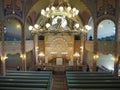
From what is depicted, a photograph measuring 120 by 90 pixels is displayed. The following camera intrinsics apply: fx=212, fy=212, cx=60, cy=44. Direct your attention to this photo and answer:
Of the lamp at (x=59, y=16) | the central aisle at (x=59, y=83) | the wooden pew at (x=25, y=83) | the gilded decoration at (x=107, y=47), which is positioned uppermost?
the lamp at (x=59, y=16)

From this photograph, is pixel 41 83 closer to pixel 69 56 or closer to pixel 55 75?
pixel 55 75

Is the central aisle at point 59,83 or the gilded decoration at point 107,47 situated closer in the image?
the central aisle at point 59,83

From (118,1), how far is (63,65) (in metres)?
13.6

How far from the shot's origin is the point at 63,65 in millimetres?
31719

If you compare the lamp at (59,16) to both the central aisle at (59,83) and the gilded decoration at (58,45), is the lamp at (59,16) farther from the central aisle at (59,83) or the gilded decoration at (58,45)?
the gilded decoration at (58,45)

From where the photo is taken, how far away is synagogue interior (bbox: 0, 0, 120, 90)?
18219 mm

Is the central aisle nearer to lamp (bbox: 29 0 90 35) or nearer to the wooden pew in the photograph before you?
the wooden pew

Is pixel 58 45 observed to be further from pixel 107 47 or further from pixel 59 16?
pixel 59 16

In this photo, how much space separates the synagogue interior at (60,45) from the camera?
18219 mm

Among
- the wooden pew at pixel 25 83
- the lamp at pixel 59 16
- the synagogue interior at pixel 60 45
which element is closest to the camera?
the wooden pew at pixel 25 83

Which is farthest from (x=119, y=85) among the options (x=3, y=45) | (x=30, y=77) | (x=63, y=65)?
(x=63, y=65)

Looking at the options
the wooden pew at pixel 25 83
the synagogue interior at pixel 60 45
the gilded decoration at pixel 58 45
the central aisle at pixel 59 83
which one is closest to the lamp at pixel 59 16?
the synagogue interior at pixel 60 45

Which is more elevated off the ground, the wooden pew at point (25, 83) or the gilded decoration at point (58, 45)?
the gilded decoration at point (58, 45)

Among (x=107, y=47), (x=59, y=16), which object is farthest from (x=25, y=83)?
(x=107, y=47)
